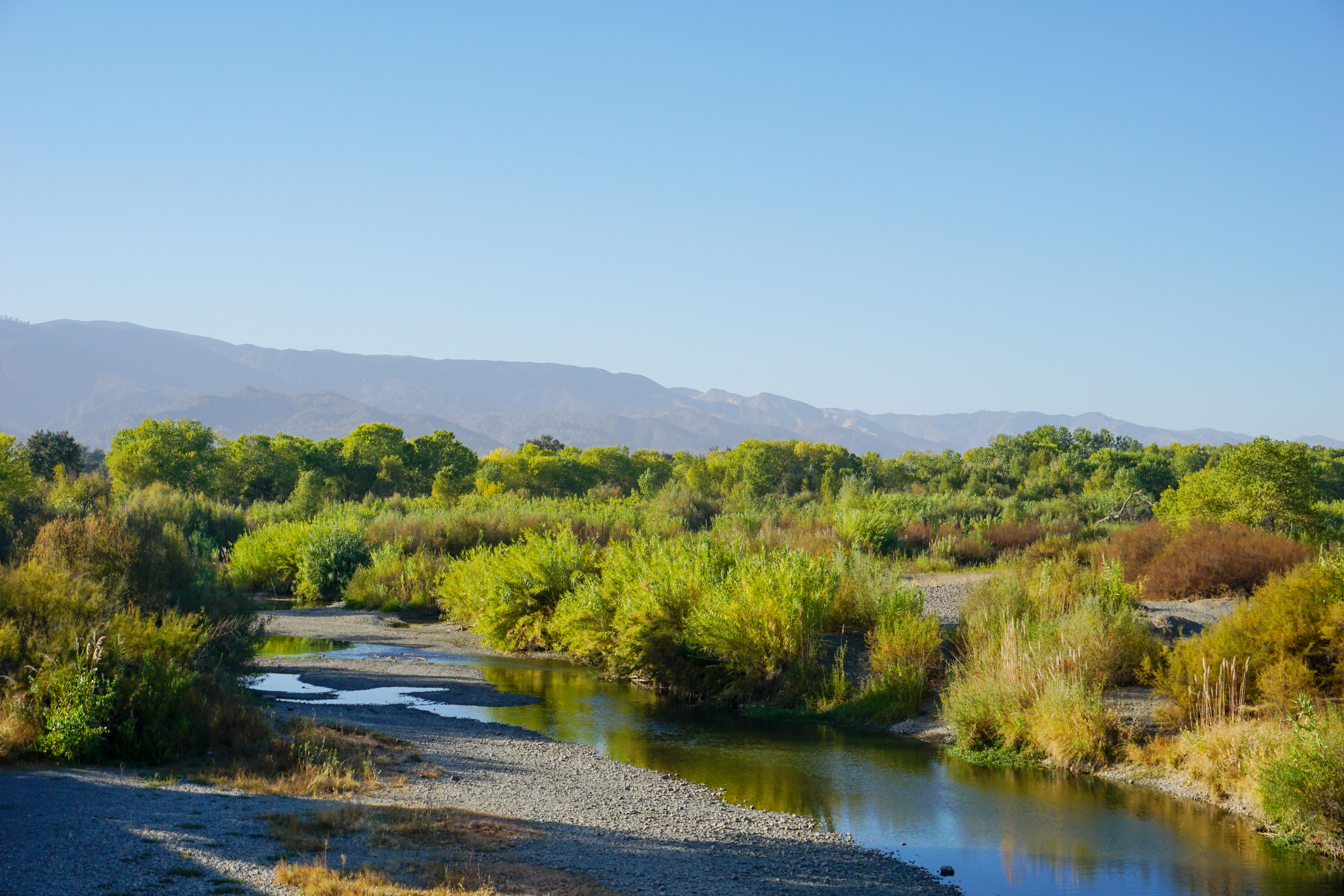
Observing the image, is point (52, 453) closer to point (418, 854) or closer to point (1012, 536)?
point (1012, 536)

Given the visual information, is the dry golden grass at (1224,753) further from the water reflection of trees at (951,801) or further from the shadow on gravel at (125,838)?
the shadow on gravel at (125,838)

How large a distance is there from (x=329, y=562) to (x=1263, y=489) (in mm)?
29587

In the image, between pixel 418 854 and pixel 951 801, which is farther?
pixel 951 801

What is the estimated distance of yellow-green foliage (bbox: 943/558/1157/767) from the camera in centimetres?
1414

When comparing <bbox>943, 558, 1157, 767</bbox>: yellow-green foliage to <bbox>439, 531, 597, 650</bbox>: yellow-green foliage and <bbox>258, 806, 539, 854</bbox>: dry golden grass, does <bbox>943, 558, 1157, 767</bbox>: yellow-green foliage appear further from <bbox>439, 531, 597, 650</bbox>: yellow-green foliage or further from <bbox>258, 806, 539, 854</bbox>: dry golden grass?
<bbox>439, 531, 597, 650</bbox>: yellow-green foliage

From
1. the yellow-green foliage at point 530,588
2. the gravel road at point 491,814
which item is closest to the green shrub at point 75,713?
the gravel road at point 491,814

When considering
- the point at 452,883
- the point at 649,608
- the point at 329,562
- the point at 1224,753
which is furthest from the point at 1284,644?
the point at 329,562

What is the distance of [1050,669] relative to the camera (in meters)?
14.9

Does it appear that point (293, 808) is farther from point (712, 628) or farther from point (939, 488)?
point (939, 488)

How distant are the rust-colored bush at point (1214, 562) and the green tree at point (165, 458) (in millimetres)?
51276

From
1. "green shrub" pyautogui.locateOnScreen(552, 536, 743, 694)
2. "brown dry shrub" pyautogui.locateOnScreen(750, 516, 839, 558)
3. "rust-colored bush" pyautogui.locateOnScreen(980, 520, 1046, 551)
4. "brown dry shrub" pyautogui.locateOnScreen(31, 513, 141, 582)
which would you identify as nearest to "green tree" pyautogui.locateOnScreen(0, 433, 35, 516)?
"brown dry shrub" pyautogui.locateOnScreen(31, 513, 141, 582)

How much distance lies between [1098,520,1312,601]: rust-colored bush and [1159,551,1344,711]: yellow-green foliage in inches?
229

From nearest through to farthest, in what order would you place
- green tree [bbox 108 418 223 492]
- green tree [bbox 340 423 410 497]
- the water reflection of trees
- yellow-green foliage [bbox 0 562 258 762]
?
the water reflection of trees < yellow-green foliage [bbox 0 562 258 762] < green tree [bbox 108 418 223 492] < green tree [bbox 340 423 410 497]

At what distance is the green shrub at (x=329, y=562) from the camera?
114 ft
